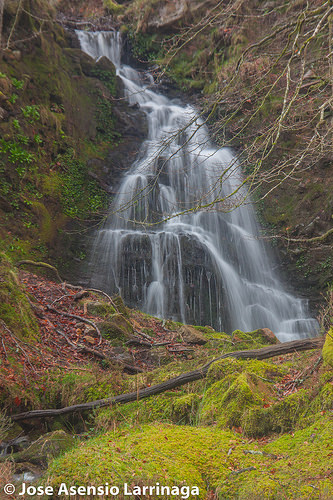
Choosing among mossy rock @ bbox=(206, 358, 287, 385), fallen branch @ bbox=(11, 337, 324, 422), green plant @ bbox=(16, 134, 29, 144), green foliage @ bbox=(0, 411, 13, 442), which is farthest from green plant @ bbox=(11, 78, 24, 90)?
mossy rock @ bbox=(206, 358, 287, 385)

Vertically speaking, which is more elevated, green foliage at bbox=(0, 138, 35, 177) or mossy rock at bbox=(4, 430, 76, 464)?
green foliage at bbox=(0, 138, 35, 177)

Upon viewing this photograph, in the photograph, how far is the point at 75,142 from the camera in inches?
520

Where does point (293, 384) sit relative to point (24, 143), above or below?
below

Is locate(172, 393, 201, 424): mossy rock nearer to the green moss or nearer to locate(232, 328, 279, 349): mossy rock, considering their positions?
locate(232, 328, 279, 349): mossy rock

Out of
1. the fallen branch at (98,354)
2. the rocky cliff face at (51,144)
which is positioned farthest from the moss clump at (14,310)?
the rocky cliff face at (51,144)

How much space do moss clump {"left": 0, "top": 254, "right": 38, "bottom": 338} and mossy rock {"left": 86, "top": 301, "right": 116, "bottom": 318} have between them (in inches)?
72.5

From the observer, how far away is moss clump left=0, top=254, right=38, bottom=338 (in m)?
4.37

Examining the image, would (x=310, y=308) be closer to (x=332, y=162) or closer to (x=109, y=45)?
(x=332, y=162)

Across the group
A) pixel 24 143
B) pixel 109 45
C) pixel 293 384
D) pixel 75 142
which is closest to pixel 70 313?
pixel 293 384

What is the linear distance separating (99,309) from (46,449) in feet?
14.7

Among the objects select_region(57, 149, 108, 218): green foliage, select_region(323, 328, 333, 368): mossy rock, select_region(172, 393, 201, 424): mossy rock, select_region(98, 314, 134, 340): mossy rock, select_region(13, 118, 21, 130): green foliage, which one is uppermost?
select_region(13, 118, 21, 130): green foliage

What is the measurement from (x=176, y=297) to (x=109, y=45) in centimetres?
1801

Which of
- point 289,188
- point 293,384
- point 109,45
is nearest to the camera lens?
point 293,384

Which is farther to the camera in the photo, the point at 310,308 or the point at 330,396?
the point at 310,308
